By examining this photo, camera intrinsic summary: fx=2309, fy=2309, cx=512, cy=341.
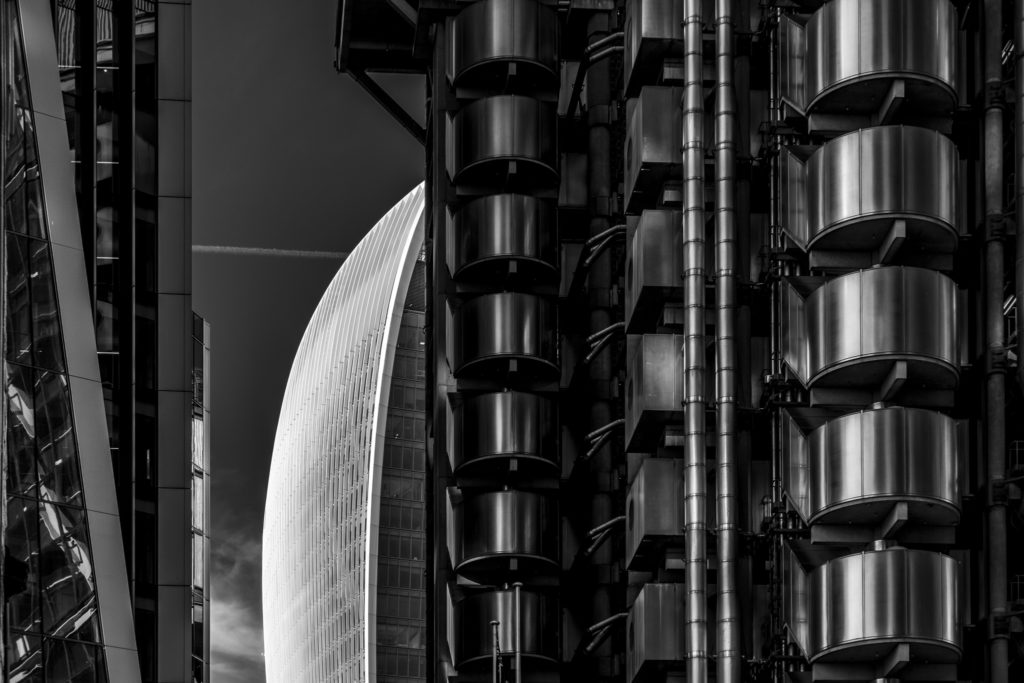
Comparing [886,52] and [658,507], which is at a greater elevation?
[886,52]

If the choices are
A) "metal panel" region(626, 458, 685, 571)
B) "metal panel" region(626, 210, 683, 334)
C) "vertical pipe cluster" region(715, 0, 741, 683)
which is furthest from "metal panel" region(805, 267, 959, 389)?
"metal panel" region(626, 210, 683, 334)

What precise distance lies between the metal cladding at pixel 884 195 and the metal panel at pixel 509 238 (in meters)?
15.3

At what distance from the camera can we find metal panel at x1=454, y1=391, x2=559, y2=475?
68562 millimetres

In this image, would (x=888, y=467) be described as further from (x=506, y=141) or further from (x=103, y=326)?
(x=506, y=141)

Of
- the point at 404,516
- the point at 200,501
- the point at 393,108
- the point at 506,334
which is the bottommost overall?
the point at 200,501

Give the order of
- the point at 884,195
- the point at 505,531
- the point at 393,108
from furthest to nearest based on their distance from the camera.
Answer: the point at 393,108 < the point at 505,531 < the point at 884,195

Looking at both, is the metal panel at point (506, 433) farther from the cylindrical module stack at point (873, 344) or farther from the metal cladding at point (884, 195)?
the metal cladding at point (884, 195)

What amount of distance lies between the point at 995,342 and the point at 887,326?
3.33 meters

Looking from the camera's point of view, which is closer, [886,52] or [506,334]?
[886,52]

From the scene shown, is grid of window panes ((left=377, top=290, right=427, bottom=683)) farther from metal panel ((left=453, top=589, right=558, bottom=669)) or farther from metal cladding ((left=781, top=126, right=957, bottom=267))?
metal cladding ((left=781, top=126, right=957, bottom=267))

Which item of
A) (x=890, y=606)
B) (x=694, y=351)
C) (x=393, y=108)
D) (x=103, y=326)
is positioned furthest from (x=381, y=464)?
(x=890, y=606)

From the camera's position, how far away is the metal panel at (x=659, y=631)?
193ft

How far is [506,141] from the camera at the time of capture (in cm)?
7144

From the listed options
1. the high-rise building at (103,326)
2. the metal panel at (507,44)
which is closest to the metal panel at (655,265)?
the metal panel at (507,44)
